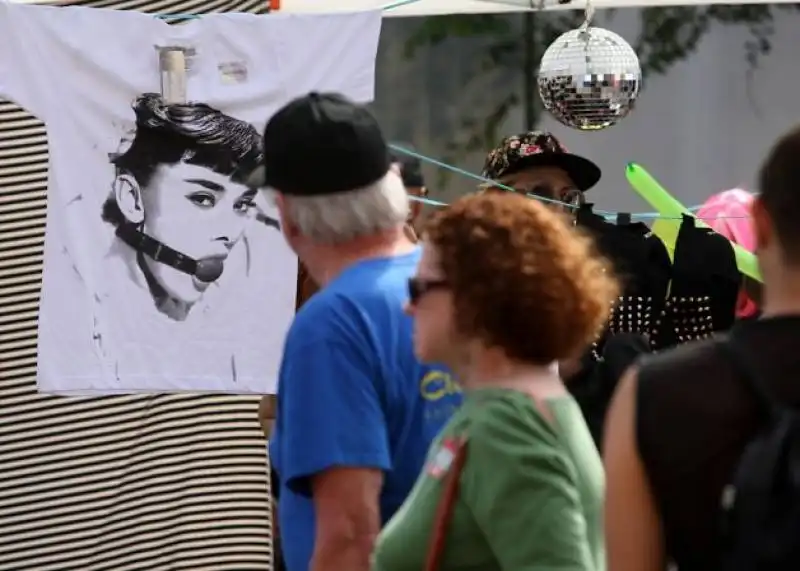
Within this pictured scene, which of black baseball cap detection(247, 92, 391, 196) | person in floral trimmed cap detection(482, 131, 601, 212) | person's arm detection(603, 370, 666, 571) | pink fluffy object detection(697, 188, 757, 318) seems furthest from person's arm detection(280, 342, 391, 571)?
pink fluffy object detection(697, 188, 757, 318)

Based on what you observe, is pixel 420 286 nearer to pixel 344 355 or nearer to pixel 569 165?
pixel 344 355

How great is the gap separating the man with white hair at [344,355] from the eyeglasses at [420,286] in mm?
188

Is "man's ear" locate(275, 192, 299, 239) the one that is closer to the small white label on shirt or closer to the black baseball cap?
the black baseball cap

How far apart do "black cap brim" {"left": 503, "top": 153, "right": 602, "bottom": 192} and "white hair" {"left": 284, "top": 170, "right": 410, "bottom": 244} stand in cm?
180

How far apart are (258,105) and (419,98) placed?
3.13 meters

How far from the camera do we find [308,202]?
225 centimetres

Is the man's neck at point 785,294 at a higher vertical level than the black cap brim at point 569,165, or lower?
higher

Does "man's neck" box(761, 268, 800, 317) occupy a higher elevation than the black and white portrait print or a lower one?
higher

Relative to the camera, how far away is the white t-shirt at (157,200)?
11.7 ft

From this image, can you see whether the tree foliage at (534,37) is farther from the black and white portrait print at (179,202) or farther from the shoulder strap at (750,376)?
the shoulder strap at (750,376)

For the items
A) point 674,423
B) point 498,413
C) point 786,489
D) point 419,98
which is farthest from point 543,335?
point 419,98

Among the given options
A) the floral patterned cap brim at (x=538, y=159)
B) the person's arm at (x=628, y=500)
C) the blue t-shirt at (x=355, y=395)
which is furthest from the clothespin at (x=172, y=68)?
the person's arm at (x=628, y=500)

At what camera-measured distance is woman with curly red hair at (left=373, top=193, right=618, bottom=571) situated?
70.3 inches

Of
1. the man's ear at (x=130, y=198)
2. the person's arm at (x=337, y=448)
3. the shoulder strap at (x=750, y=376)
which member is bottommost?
the man's ear at (x=130, y=198)
